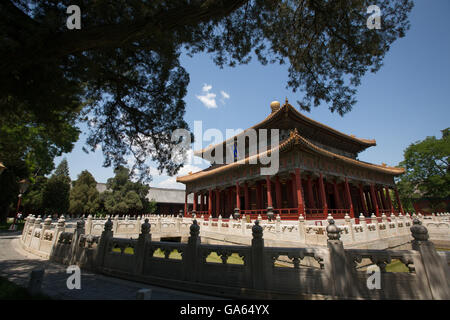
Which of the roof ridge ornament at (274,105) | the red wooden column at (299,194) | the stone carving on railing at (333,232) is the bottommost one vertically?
the stone carving on railing at (333,232)

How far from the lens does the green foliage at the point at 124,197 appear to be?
25.7 m

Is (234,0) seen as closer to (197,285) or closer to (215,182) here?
(197,285)

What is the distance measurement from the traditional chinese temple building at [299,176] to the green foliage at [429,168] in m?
8.35

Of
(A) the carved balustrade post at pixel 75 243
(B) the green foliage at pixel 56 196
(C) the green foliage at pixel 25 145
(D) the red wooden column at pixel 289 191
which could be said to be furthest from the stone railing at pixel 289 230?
(B) the green foliage at pixel 56 196

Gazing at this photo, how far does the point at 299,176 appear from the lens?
1356cm

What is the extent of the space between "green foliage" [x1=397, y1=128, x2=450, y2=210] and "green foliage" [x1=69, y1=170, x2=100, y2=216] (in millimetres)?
40447

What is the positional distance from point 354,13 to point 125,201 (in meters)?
27.5

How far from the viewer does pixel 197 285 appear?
13.9 ft

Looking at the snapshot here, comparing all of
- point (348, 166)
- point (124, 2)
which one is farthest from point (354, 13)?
point (348, 166)

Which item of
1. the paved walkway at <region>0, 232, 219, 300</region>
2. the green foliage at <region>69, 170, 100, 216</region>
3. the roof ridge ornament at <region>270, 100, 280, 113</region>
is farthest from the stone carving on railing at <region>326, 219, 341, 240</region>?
the green foliage at <region>69, 170, 100, 216</region>

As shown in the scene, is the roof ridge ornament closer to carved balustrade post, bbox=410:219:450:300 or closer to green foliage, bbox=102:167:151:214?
carved balustrade post, bbox=410:219:450:300

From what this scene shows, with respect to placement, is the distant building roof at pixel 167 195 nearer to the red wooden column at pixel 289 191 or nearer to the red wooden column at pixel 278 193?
the red wooden column at pixel 289 191

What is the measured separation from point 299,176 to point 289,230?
5142 mm
